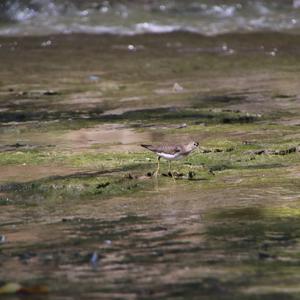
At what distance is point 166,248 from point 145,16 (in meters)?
20.9

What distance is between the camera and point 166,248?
7.63 m

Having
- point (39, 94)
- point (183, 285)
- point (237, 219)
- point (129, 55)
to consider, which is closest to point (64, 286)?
point (183, 285)

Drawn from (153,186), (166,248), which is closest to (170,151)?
(153,186)

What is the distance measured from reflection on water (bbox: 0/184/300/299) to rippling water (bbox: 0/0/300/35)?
56.4 ft

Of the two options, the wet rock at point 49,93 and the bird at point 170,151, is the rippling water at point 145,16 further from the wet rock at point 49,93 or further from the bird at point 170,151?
the bird at point 170,151

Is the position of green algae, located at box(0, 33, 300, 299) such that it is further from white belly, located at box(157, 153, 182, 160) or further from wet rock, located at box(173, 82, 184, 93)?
white belly, located at box(157, 153, 182, 160)

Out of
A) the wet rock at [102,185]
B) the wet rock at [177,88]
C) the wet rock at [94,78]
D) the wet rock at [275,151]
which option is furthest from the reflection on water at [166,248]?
the wet rock at [94,78]

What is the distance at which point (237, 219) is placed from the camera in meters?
8.59

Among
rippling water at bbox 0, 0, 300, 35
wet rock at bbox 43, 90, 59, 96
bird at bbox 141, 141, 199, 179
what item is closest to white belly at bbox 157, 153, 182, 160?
bird at bbox 141, 141, 199, 179

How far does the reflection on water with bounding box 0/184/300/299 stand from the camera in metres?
6.59

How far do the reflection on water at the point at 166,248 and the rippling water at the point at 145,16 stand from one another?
17.2m

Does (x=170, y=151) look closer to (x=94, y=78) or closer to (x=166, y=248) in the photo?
(x=166, y=248)

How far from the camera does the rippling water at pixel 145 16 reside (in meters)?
26.8

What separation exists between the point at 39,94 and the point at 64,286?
1104 centimetres
